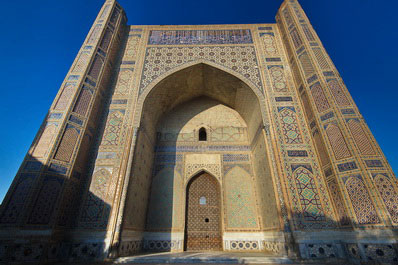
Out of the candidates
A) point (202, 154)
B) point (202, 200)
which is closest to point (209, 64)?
point (202, 154)

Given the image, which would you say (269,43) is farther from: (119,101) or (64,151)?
(64,151)

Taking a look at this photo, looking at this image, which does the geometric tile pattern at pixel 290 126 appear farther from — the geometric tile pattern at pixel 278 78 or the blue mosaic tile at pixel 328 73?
the blue mosaic tile at pixel 328 73

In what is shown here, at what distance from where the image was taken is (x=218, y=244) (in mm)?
6414

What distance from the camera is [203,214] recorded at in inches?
268

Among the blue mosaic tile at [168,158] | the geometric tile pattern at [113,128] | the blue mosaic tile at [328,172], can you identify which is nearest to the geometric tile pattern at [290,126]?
the blue mosaic tile at [328,172]

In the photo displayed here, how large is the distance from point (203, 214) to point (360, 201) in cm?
417

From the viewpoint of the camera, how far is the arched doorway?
642cm

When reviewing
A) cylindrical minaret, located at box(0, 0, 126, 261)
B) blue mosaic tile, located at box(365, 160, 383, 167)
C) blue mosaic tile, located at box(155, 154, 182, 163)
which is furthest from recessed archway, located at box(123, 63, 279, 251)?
blue mosaic tile, located at box(365, 160, 383, 167)

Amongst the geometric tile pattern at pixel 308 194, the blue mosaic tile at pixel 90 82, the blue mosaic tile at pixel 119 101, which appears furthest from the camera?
the blue mosaic tile at pixel 119 101

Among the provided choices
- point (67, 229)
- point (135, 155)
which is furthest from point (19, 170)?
point (135, 155)

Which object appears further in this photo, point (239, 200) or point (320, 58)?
point (239, 200)

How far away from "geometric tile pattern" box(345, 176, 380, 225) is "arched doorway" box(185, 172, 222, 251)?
362 centimetres

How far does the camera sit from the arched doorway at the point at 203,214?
6422 millimetres

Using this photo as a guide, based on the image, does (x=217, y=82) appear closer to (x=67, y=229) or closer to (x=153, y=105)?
(x=153, y=105)
